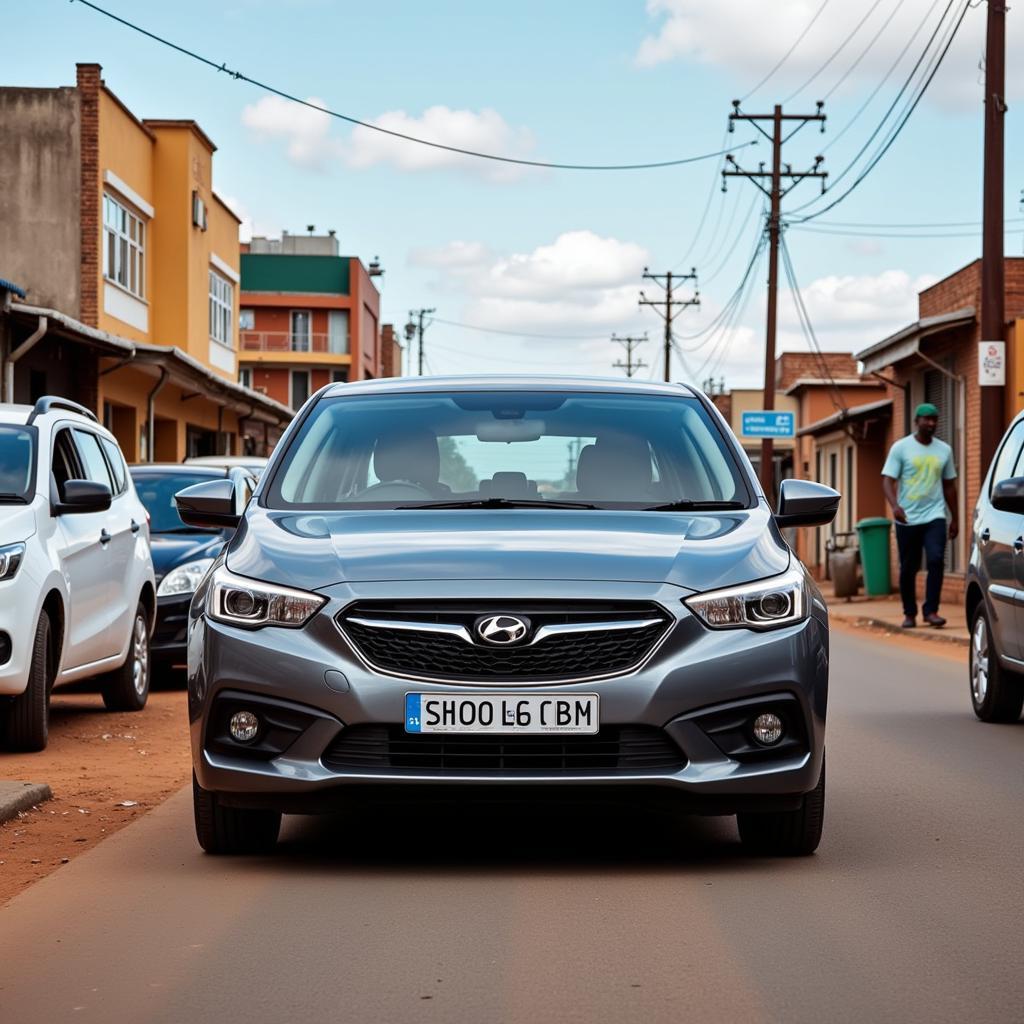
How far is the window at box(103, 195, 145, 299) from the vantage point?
107 ft

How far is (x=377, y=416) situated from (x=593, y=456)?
871mm

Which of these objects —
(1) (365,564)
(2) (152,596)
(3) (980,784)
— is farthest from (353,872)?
(2) (152,596)

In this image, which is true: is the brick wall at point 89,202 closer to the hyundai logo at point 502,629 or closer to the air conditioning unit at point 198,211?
the air conditioning unit at point 198,211

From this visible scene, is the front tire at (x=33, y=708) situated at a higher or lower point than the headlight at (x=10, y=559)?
lower

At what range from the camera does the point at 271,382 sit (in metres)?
80.6

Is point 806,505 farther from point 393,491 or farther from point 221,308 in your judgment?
point 221,308

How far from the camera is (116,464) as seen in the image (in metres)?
11.8

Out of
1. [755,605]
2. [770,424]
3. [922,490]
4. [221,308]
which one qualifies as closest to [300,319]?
[221,308]

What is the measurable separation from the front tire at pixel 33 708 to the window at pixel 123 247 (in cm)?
2335

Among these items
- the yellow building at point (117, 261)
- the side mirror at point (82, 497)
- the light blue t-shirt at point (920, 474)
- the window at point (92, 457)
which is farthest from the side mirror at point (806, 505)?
the yellow building at point (117, 261)

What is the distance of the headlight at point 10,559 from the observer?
9.18 m

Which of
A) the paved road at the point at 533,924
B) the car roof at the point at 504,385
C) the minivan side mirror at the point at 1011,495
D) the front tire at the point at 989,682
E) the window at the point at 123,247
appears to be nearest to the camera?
the paved road at the point at 533,924

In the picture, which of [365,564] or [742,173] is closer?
[365,564]

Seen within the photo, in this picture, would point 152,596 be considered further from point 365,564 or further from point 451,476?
point 365,564
